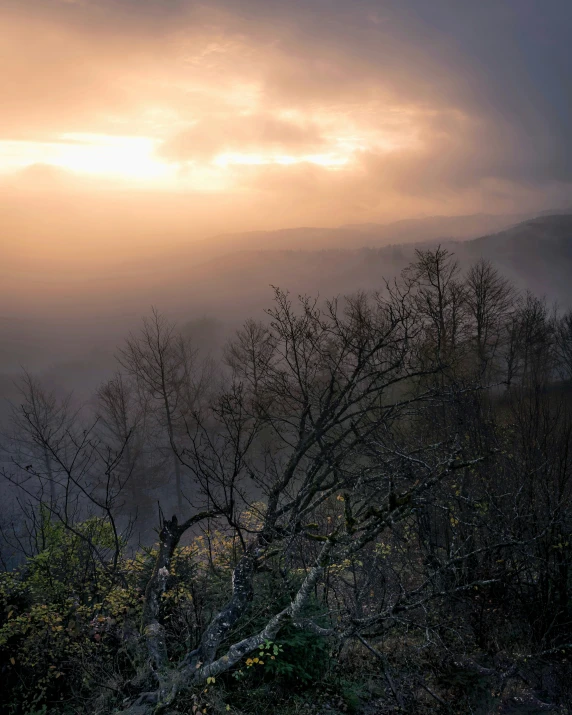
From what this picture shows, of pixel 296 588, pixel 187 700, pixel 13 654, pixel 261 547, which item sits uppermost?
pixel 261 547

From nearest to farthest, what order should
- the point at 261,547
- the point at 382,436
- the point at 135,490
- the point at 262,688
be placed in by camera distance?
the point at 262,688 → the point at 261,547 → the point at 382,436 → the point at 135,490

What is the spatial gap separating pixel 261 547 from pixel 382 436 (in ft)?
17.7

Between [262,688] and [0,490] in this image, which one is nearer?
[262,688]

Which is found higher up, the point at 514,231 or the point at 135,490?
the point at 514,231

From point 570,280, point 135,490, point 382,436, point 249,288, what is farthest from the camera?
point 570,280

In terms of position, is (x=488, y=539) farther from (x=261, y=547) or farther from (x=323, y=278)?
(x=323, y=278)

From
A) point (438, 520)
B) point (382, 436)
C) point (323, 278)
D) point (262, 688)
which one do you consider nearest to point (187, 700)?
point (262, 688)

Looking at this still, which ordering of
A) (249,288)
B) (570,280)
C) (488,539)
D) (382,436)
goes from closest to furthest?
(488,539) < (382,436) < (249,288) < (570,280)

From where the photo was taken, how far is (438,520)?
12.6 m

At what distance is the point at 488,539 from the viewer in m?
9.51

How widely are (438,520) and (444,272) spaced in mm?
13652

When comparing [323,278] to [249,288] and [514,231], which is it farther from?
[514,231]

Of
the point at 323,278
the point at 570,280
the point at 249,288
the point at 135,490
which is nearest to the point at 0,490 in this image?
the point at 135,490

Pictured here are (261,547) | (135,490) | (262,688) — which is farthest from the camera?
(135,490)
